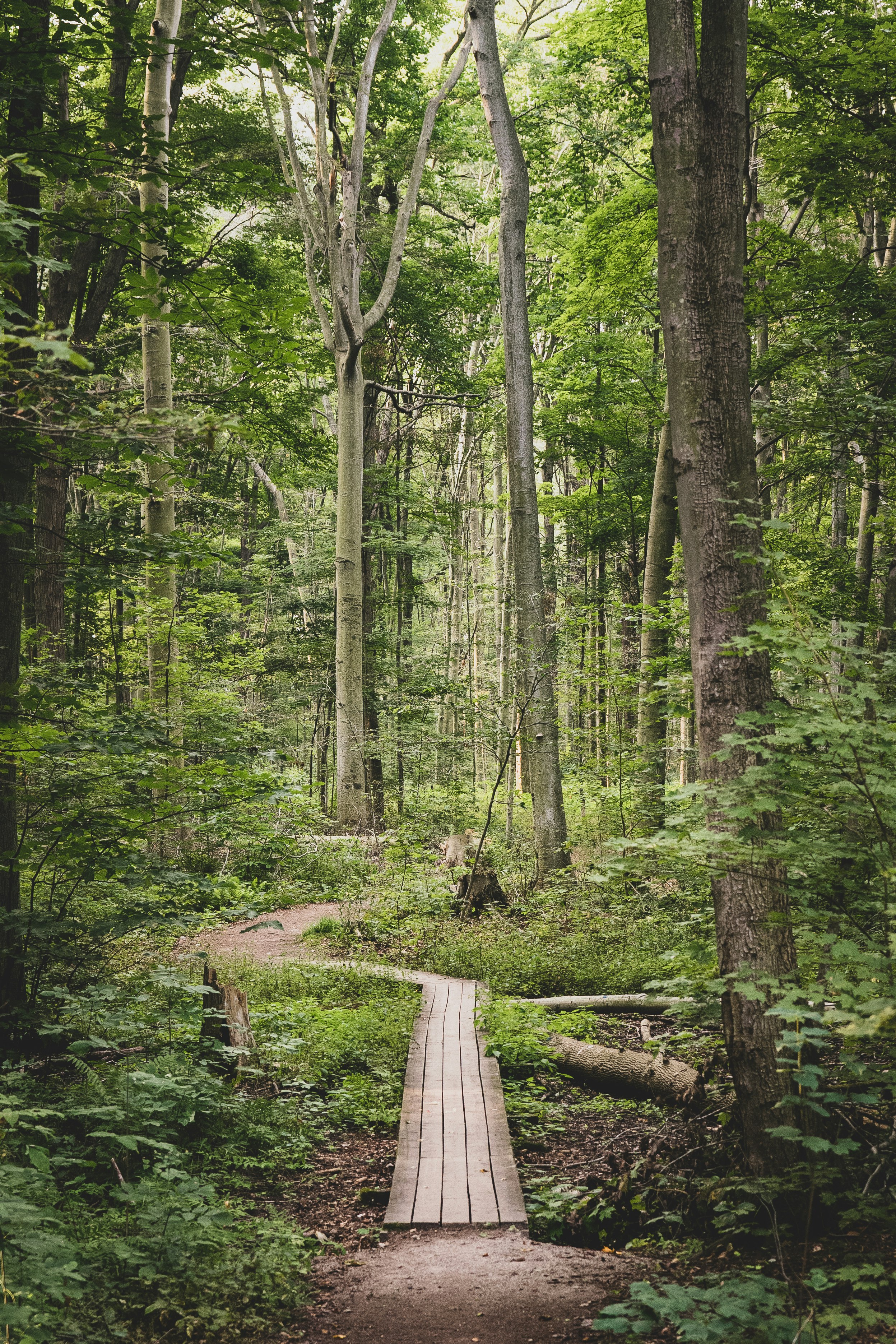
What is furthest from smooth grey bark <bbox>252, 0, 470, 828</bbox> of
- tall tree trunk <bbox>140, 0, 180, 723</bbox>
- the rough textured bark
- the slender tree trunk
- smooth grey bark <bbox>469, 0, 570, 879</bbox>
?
the rough textured bark

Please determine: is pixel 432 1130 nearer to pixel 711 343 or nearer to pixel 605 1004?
pixel 605 1004

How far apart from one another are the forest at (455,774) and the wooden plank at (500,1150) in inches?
2.5

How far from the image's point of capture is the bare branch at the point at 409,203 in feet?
46.1

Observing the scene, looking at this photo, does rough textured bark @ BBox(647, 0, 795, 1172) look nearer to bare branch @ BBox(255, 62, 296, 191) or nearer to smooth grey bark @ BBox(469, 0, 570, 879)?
smooth grey bark @ BBox(469, 0, 570, 879)

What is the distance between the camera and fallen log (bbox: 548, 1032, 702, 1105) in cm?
561

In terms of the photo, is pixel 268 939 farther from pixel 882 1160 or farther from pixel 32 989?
pixel 882 1160

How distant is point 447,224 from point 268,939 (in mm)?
15537

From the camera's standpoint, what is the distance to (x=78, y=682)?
4.88 meters

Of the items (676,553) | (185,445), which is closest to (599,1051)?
(185,445)

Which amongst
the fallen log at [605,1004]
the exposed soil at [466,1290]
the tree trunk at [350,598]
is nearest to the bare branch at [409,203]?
the tree trunk at [350,598]

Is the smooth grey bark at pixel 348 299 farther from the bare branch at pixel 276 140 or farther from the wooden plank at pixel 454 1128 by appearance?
the wooden plank at pixel 454 1128

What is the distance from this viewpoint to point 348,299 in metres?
14.1

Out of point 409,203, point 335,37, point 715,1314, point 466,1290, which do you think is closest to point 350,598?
point 409,203

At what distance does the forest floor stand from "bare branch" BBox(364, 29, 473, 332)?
13468 mm
